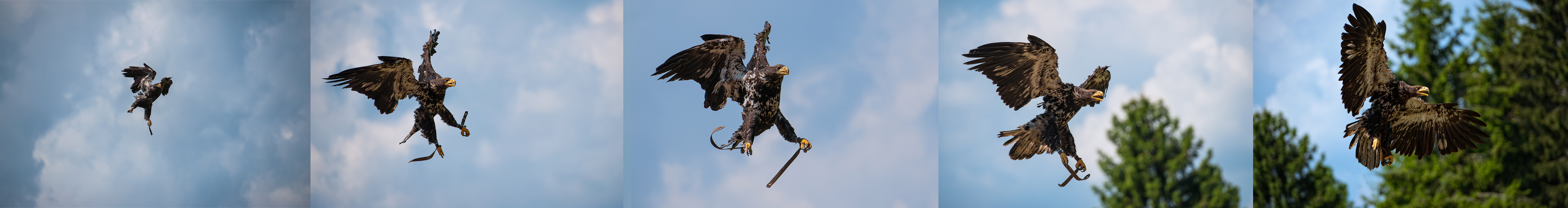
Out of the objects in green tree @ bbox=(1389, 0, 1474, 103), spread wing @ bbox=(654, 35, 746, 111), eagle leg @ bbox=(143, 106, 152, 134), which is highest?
green tree @ bbox=(1389, 0, 1474, 103)

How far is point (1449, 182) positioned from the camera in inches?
165

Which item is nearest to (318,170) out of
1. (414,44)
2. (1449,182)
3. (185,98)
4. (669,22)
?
(185,98)

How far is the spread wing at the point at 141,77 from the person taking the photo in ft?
10.4

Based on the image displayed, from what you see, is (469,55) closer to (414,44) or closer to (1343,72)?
(414,44)

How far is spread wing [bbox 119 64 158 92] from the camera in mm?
3162

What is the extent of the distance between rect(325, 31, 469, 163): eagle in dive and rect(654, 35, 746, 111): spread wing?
827 mm

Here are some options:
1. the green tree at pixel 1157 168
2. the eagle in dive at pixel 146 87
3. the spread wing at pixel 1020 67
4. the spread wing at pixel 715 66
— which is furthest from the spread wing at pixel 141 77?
the green tree at pixel 1157 168

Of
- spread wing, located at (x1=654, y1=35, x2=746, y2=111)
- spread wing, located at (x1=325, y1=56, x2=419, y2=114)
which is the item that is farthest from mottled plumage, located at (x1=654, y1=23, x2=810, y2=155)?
spread wing, located at (x1=325, y1=56, x2=419, y2=114)

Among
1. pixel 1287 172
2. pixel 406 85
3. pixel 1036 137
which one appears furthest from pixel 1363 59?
pixel 406 85

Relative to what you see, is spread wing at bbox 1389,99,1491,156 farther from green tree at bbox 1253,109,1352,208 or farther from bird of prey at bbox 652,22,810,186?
bird of prey at bbox 652,22,810,186

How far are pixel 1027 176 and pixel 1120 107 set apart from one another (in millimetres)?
470

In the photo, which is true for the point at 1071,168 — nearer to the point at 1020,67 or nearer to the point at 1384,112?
the point at 1020,67

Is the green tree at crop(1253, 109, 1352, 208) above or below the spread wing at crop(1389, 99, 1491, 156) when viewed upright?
above

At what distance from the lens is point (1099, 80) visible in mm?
2389
